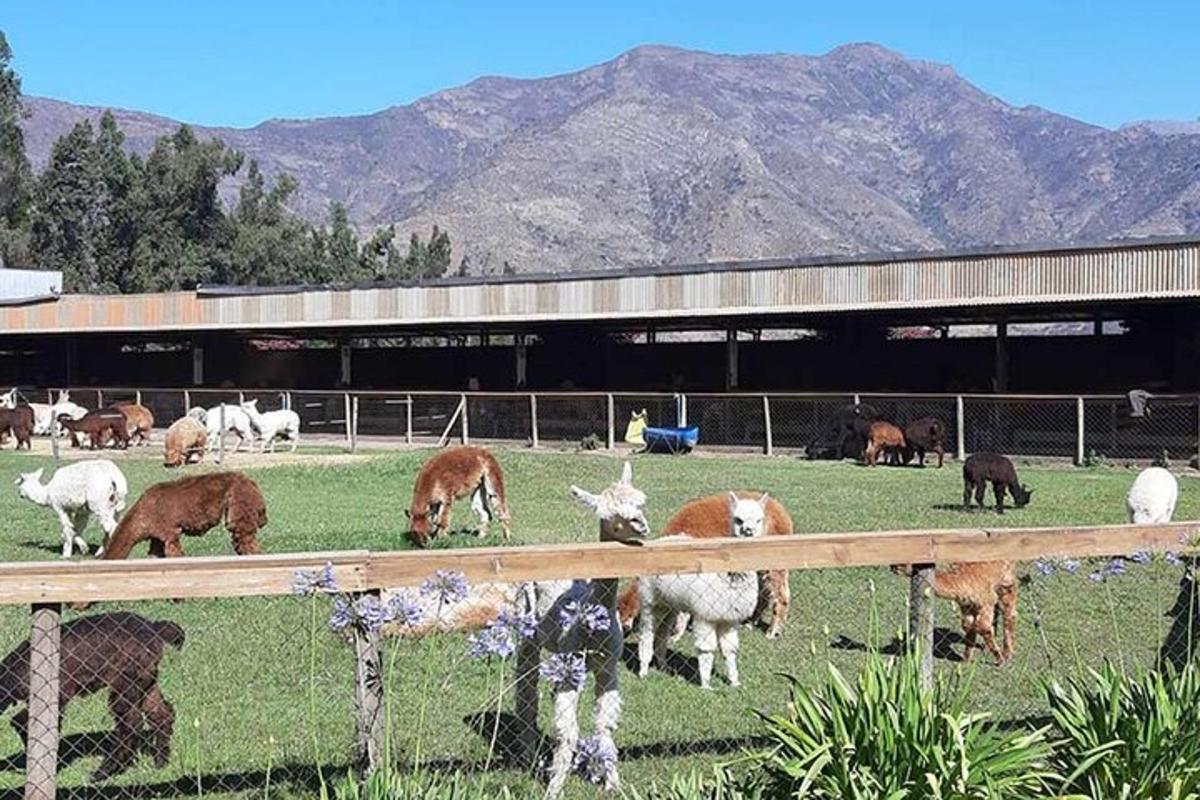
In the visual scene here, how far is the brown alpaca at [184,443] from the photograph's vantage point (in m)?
26.0

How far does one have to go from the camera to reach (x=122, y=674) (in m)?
6.30

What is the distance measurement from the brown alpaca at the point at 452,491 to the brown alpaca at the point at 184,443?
42.0ft

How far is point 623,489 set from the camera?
5.84 meters

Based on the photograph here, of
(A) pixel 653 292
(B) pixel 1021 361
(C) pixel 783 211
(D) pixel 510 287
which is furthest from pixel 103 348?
(C) pixel 783 211

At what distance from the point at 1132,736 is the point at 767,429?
23.5m

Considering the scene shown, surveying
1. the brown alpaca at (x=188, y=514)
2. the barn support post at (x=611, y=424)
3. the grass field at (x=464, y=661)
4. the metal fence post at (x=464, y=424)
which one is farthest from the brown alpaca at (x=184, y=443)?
the brown alpaca at (x=188, y=514)

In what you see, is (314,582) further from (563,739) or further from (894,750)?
(894,750)

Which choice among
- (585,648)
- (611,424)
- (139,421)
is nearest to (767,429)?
(611,424)

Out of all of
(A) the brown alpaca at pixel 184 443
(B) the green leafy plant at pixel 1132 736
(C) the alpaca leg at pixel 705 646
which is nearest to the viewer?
(B) the green leafy plant at pixel 1132 736

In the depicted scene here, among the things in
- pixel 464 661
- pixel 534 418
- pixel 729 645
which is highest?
pixel 534 418

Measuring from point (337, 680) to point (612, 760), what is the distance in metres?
3.18

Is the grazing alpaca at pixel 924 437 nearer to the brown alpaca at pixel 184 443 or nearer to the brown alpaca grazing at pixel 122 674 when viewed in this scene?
the brown alpaca at pixel 184 443

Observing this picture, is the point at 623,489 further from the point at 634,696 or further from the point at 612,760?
the point at 634,696

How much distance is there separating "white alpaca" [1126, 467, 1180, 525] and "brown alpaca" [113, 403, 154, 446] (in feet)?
79.7
